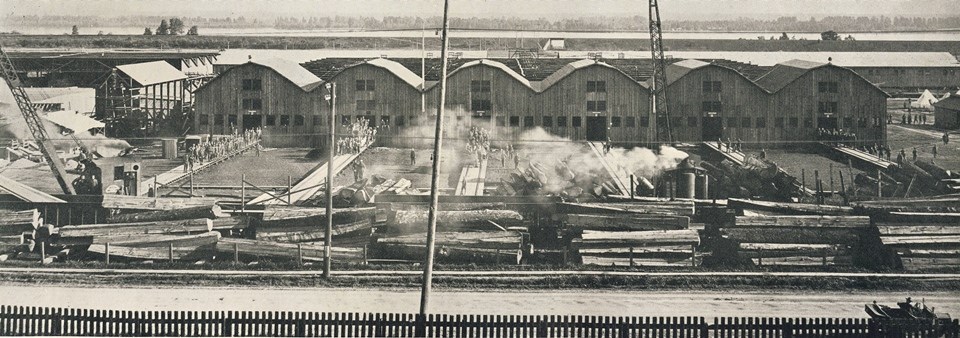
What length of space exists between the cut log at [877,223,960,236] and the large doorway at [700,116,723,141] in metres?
10.6

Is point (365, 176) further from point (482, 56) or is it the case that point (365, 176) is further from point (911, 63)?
point (911, 63)

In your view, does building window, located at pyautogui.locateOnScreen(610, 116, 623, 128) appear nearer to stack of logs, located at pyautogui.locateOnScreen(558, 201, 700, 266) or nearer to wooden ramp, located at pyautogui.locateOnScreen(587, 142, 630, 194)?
wooden ramp, located at pyautogui.locateOnScreen(587, 142, 630, 194)

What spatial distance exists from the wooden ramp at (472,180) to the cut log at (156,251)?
10.1 metres

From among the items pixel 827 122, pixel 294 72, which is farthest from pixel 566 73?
pixel 294 72

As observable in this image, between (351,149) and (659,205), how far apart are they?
14.2 m

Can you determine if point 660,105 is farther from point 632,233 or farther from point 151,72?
point 151,72

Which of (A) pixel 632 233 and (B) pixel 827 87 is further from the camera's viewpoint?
(B) pixel 827 87

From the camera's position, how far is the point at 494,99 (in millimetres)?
44438

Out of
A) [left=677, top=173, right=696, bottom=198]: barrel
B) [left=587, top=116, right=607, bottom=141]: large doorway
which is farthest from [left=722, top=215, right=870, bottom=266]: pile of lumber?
[left=587, top=116, right=607, bottom=141]: large doorway

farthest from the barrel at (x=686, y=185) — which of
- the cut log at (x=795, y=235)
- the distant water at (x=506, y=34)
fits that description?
the distant water at (x=506, y=34)

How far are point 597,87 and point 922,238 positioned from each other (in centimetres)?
1578

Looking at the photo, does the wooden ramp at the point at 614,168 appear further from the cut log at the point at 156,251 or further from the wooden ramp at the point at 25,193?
the wooden ramp at the point at 25,193

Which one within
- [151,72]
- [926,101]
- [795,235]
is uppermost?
[151,72]

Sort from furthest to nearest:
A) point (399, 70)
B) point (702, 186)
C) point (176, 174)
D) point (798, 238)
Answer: point (399, 70)
point (176, 174)
point (702, 186)
point (798, 238)
